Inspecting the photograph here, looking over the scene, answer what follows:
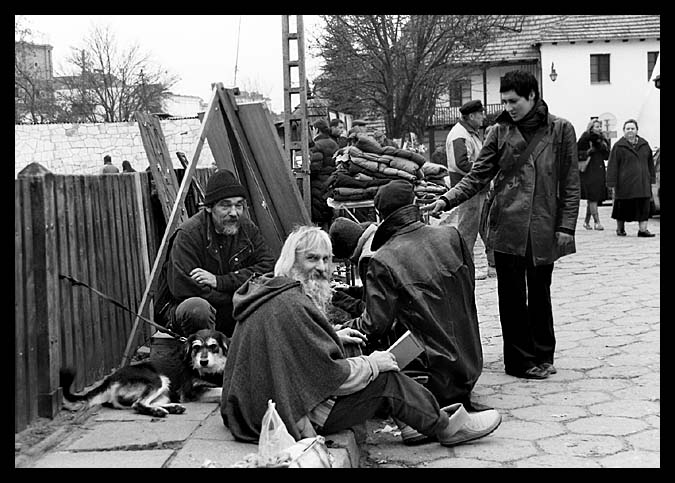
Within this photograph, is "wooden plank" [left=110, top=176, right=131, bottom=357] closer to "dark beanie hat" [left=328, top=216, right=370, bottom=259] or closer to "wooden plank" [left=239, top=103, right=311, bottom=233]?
"dark beanie hat" [left=328, top=216, right=370, bottom=259]

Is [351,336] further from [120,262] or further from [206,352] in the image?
[120,262]

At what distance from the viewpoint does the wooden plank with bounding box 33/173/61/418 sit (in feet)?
17.5

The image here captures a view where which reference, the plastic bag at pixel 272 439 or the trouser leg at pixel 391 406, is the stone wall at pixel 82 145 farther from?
the plastic bag at pixel 272 439

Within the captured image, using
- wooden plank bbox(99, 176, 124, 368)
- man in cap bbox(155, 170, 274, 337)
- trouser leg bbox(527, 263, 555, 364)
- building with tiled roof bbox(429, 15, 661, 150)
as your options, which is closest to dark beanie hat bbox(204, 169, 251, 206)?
man in cap bbox(155, 170, 274, 337)

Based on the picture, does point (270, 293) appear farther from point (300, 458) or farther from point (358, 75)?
point (358, 75)

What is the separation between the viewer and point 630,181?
626 inches

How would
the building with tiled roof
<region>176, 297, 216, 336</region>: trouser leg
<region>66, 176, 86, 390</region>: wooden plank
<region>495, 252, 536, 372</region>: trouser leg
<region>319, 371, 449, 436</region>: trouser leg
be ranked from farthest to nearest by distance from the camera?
1. the building with tiled roof
2. <region>495, 252, 536, 372</region>: trouser leg
3. <region>176, 297, 216, 336</region>: trouser leg
4. <region>66, 176, 86, 390</region>: wooden plank
5. <region>319, 371, 449, 436</region>: trouser leg

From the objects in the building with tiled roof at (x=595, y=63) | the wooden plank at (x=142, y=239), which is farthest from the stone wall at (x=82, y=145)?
the building with tiled roof at (x=595, y=63)

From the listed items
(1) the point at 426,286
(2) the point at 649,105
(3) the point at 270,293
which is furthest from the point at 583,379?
(2) the point at 649,105

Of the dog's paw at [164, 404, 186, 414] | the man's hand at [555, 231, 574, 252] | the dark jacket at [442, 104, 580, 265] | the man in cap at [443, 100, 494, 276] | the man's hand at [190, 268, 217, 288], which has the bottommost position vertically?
the dog's paw at [164, 404, 186, 414]

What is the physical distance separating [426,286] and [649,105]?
67.7 ft

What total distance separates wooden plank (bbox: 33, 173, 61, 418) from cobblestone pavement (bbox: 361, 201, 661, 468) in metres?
1.86

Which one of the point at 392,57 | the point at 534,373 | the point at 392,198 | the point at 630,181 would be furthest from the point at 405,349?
the point at 392,57

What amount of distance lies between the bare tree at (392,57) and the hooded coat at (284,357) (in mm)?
24911
